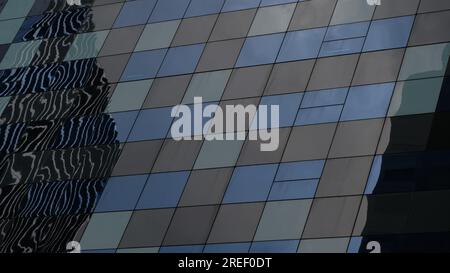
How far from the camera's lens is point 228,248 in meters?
35.3

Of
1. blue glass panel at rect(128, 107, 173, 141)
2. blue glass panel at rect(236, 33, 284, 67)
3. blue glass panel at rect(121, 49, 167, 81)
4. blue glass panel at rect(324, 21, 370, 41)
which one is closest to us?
blue glass panel at rect(324, 21, 370, 41)

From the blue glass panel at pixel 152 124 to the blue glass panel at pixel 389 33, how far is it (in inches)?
351

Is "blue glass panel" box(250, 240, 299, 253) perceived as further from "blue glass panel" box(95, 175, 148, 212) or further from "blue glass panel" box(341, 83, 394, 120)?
"blue glass panel" box(95, 175, 148, 212)

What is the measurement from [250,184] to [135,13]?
13.2 meters

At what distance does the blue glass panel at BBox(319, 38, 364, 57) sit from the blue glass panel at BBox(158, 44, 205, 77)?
19.3 ft

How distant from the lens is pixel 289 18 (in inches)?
1649

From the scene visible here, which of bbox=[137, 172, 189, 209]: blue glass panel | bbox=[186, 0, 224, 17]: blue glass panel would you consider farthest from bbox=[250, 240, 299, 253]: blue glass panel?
bbox=[186, 0, 224, 17]: blue glass panel

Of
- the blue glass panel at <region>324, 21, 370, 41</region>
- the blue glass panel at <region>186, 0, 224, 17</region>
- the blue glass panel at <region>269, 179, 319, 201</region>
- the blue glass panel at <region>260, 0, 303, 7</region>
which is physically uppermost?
the blue glass panel at <region>186, 0, 224, 17</region>

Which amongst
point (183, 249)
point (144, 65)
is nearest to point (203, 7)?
point (144, 65)

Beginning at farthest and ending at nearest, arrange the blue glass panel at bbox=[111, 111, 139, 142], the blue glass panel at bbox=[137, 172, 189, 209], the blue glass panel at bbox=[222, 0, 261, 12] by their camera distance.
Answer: the blue glass panel at bbox=[222, 0, 261, 12], the blue glass panel at bbox=[111, 111, 139, 142], the blue glass panel at bbox=[137, 172, 189, 209]

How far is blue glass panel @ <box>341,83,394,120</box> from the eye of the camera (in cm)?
3697

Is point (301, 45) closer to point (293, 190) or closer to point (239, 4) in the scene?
point (239, 4)

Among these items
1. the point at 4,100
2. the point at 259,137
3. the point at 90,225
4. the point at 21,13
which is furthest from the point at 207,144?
the point at 21,13

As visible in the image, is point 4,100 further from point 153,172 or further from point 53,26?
point 153,172
